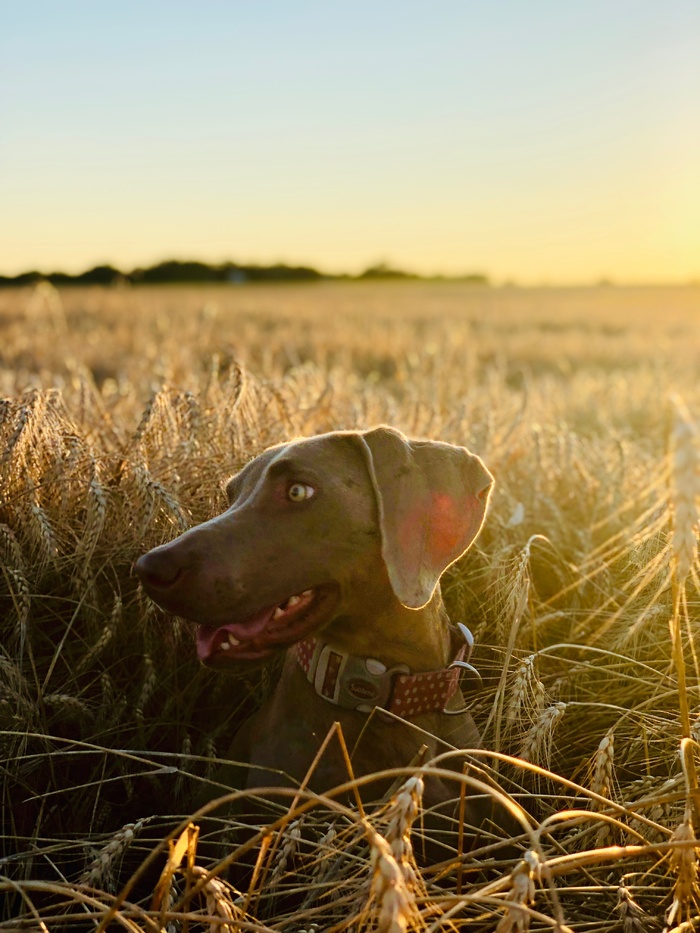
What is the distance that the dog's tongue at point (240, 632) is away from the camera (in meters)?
2.45

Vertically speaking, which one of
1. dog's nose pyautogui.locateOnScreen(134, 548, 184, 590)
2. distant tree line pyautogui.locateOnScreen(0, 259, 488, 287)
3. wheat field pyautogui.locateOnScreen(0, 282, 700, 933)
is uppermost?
distant tree line pyautogui.locateOnScreen(0, 259, 488, 287)

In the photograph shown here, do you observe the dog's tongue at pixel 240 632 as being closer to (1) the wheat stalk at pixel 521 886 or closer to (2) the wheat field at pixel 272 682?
(2) the wheat field at pixel 272 682

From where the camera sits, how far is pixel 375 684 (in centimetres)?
251

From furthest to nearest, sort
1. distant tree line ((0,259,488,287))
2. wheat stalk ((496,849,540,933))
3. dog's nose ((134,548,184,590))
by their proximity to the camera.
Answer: distant tree line ((0,259,488,287)), dog's nose ((134,548,184,590)), wheat stalk ((496,849,540,933))

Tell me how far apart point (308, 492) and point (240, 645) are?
1.43ft

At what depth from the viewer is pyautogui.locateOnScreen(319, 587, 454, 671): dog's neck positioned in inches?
99.1

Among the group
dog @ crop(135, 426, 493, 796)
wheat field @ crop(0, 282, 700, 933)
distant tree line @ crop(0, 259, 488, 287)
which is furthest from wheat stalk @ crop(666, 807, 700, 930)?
distant tree line @ crop(0, 259, 488, 287)

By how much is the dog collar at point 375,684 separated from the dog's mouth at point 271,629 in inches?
4.9

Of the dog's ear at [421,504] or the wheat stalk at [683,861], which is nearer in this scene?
the wheat stalk at [683,861]

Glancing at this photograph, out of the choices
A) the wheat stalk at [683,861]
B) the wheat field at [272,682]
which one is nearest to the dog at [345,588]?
the wheat field at [272,682]

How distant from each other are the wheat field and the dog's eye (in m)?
0.61

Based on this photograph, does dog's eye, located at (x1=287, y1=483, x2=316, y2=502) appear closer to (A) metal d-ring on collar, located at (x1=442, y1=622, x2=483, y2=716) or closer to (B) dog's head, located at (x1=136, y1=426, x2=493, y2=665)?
(B) dog's head, located at (x1=136, y1=426, x2=493, y2=665)

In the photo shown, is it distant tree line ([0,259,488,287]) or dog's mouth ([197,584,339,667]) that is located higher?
distant tree line ([0,259,488,287])

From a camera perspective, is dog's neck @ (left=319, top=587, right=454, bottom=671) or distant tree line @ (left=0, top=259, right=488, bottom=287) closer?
dog's neck @ (left=319, top=587, right=454, bottom=671)
